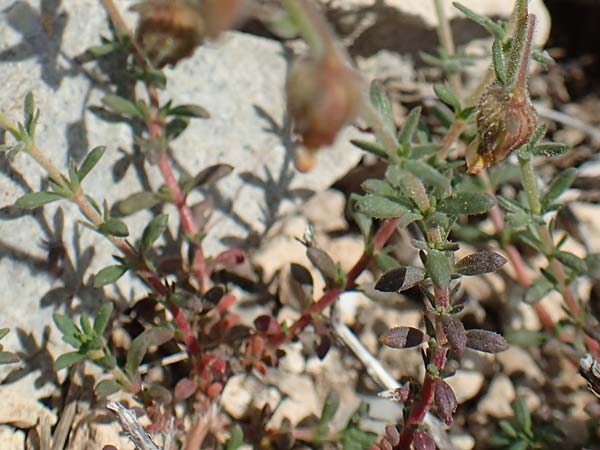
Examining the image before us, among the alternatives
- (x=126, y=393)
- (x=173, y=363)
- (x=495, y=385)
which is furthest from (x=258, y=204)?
(x=495, y=385)

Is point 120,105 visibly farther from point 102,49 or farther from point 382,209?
point 382,209

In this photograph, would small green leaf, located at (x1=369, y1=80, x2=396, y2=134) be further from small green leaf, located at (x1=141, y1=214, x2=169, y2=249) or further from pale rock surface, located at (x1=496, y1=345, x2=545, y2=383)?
pale rock surface, located at (x1=496, y1=345, x2=545, y2=383)

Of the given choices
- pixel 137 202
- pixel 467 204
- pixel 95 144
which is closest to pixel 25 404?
pixel 137 202

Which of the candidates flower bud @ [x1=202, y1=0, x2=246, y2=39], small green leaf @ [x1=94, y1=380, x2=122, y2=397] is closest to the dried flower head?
flower bud @ [x1=202, y1=0, x2=246, y2=39]

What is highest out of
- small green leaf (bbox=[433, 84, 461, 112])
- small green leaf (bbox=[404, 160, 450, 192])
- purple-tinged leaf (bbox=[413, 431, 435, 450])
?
small green leaf (bbox=[404, 160, 450, 192])

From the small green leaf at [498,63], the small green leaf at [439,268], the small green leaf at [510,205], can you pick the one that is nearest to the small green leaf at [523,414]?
the small green leaf at [510,205]

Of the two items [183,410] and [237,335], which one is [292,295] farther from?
[183,410]
